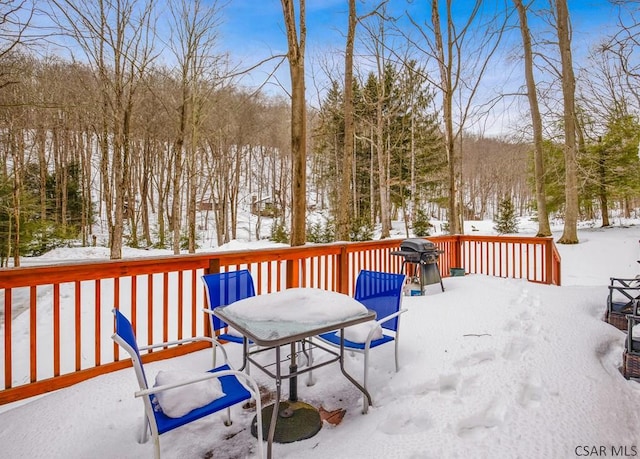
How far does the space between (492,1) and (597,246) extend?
7.53 m

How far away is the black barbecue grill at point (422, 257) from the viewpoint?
488cm

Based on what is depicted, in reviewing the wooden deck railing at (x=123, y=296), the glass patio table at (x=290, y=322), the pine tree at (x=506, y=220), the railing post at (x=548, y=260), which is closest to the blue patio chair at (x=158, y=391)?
the glass patio table at (x=290, y=322)

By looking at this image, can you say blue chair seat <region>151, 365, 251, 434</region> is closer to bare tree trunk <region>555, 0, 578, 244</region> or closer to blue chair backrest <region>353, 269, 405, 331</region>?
blue chair backrest <region>353, 269, 405, 331</region>

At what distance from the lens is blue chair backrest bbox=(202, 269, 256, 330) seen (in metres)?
2.75

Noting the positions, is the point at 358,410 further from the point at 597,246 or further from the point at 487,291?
the point at 597,246

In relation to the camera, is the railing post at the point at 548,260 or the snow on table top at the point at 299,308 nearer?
the snow on table top at the point at 299,308

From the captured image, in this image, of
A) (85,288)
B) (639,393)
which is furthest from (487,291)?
(85,288)

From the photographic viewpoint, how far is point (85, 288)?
697 cm

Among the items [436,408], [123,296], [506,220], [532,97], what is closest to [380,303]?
[436,408]

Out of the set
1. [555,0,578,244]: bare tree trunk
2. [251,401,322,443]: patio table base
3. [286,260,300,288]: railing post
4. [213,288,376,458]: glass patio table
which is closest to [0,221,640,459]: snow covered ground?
[251,401,322,443]: patio table base

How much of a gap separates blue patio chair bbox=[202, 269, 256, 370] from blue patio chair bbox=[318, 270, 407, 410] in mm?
825

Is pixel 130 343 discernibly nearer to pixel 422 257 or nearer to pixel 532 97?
pixel 422 257

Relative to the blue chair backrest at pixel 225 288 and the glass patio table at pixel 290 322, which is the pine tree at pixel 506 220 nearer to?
the blue chair backrest at pixel 225 288

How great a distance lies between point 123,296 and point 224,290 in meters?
4.19
